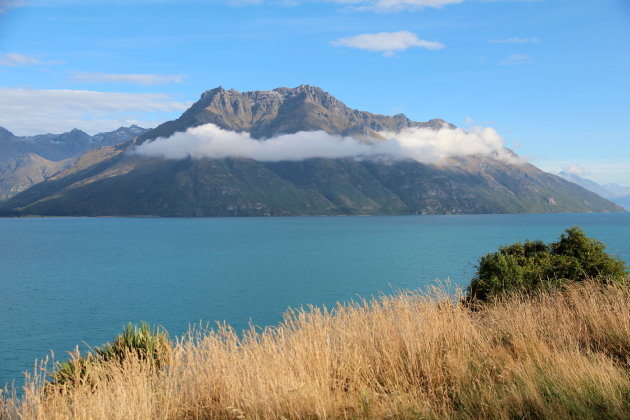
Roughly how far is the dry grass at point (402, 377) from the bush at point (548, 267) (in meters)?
11.1

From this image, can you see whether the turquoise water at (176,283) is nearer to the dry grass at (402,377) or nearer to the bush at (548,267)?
the bush at (548,267)

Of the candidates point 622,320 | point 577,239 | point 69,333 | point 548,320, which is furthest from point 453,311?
point 69,333

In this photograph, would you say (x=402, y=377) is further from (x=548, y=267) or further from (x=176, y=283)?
(x=176, y=283)

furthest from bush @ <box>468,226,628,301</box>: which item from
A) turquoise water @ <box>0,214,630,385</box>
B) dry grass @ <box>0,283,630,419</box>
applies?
dry grass @ <box>0,283,630,419</box>

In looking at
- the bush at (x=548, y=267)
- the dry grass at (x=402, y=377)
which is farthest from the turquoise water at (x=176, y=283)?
the dry grass at (x=402, y=377)

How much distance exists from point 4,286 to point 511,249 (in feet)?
204

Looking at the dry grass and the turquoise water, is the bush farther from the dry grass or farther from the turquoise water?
the dry grass

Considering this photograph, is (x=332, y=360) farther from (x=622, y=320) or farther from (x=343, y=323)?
(x=622, y=320)

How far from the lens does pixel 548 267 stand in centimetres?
2294

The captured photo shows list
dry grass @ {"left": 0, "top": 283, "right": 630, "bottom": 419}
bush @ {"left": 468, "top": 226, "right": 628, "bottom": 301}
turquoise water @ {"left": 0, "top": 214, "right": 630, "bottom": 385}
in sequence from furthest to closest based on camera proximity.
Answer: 1. turquoise water @ {"left": 0, "top": 214, "right": 630, "bottom": 385}
2. bush @ {"left": 468, "top": 226, "right": 628, "bottom": 301}
3. dry grass @ {"left": 0, "top": 283, "right": 630, "bottom": 419}

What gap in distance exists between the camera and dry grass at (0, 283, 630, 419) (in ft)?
17.1

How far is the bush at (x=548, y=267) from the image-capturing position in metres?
20.2

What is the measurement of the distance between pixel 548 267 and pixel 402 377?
65.6 ft

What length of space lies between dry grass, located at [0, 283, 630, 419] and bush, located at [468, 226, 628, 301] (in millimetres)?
→ 11078
